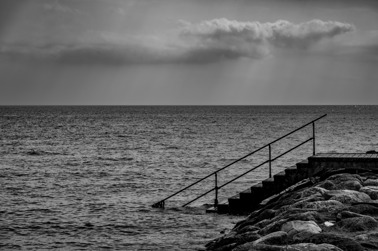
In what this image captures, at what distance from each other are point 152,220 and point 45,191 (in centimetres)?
858

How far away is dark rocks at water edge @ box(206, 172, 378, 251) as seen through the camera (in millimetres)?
8000

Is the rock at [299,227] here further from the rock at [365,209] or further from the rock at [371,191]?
the rock at [371,191]

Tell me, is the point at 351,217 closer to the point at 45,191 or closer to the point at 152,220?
the point at 152,220

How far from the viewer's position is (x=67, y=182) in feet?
94.8

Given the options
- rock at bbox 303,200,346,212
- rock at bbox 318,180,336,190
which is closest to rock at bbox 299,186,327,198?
rock at bbox 318,180,336,190

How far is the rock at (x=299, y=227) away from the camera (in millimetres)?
8945

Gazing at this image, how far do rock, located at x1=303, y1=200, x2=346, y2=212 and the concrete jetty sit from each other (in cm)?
544

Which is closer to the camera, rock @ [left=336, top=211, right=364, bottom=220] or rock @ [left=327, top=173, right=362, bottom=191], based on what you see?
rock @ [left=336, top=211, right=364, bottom=220]

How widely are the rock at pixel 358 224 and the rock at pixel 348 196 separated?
199cm

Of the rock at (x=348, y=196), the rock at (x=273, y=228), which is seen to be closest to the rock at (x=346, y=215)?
the rock at (x=273, y=228)

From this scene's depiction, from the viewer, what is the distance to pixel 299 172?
16.8 meters

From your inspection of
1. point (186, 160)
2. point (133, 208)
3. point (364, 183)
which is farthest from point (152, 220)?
point (186, 160)

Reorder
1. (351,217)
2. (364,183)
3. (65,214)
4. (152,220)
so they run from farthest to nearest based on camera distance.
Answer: (65,214), (152,220), (364,183), (351,217)

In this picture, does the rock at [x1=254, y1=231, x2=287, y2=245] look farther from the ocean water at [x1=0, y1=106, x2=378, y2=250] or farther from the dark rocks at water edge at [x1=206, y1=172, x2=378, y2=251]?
the ocean water at [x1=0, y1=106, x2=378, y2=250]
